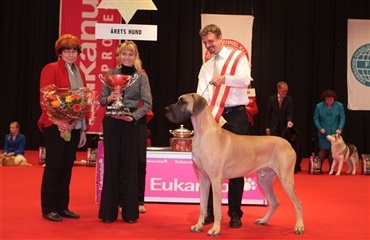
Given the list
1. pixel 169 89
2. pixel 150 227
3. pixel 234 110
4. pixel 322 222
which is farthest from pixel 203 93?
pixel 169 89

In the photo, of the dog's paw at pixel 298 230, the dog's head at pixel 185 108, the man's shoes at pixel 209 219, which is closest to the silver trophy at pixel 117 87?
the dog's head at pixel 185 108

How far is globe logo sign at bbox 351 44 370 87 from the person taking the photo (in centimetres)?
1249

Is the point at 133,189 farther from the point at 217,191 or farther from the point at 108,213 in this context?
the point at 217,191

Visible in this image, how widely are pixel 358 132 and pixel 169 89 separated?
520cm

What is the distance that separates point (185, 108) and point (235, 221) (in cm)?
125

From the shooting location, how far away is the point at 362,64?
494 inches

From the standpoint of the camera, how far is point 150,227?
484cm

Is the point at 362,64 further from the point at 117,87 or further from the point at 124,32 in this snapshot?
the point at 117,87

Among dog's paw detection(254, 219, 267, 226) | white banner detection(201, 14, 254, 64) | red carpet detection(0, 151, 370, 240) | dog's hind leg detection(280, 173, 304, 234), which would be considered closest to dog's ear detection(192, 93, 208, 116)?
dog's hind leg detection(280, 173, 304, 234)

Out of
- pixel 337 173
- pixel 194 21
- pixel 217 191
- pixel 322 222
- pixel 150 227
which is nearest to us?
pixel 217 191

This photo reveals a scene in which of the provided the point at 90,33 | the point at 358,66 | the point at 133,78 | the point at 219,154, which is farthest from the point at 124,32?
A: the point at 358,66

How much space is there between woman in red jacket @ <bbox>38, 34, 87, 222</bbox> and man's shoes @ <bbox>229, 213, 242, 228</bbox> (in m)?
1.51

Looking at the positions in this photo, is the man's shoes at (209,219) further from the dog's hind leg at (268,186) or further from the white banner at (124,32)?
the white banner at (124,32)

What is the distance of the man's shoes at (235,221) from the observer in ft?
16.0
